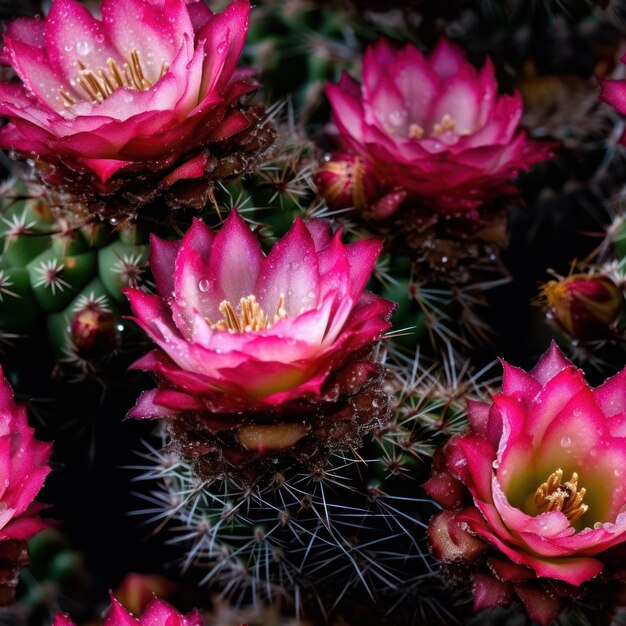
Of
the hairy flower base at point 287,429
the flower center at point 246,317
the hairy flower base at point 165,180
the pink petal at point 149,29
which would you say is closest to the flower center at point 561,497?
the hairy flower base at point 287,429

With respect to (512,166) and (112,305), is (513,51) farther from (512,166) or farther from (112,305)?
(112,305)

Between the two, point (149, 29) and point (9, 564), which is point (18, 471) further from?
point (149, 29)

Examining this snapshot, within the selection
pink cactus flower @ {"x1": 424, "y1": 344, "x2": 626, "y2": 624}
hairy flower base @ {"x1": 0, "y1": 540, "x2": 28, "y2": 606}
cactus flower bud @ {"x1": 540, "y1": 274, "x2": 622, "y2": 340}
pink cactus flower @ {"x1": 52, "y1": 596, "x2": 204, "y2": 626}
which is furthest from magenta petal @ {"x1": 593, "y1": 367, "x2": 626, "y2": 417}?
hairy flower base @ {"x1": 0, "y1": 540, "x2": 28, "y2": 606}

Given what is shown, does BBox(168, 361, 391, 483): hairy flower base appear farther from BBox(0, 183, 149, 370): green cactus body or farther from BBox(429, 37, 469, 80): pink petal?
BBox(429, 37, 469, 80): pink petal

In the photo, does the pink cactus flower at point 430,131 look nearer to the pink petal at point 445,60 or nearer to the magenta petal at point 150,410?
the pink petal at point 445,60

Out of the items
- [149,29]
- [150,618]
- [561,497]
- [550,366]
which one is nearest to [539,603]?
[561,497]

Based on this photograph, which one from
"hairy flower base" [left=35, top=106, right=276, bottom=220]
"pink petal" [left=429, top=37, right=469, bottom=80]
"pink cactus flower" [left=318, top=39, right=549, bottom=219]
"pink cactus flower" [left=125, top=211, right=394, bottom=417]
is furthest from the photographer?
"pink petal" [left=429, top=37, right=469, bottom=80]

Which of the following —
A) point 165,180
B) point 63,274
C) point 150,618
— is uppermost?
point 165,180
